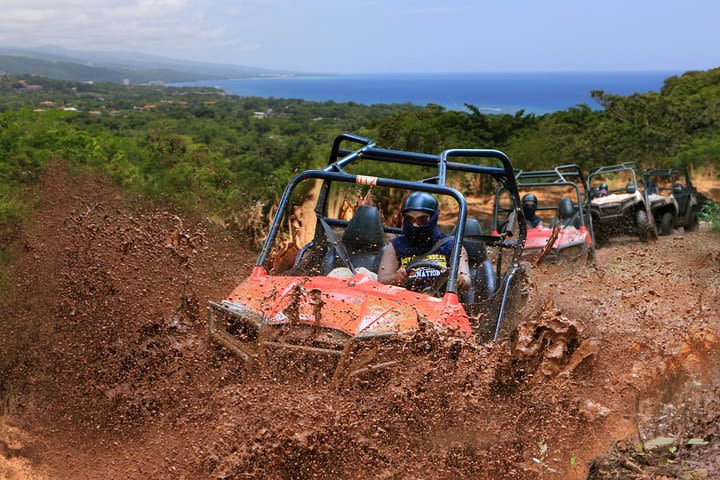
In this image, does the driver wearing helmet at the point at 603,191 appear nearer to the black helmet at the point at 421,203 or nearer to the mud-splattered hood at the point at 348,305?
the black helmet at the point at 421,203

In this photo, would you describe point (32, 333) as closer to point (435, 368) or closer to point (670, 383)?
point (435, 368)

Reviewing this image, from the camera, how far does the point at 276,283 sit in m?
4.64

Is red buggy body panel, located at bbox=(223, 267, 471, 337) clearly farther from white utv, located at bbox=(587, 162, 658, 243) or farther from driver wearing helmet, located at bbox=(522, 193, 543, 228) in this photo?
white utv, located at bbox=(587, 162, 658, 243)

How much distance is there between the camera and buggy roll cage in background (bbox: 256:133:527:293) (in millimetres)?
4809

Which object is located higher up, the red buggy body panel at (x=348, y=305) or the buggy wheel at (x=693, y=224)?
the red buggy body panel at (x=348, y=305)

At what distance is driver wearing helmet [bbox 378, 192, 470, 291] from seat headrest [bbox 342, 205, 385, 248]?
0.61 feet

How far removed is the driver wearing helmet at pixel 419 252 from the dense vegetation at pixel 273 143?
139 inches

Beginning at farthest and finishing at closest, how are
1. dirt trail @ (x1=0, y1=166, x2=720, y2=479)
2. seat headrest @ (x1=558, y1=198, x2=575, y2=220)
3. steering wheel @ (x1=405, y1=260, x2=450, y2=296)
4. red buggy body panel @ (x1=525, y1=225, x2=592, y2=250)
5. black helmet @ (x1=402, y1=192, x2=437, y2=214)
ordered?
1. seat headrest @ (x1=558, y1=198, x2=575, y2=220)
2. red buggy body panel @ (x1=525, y1=225, x2=592, y2=250)
3. black helmet @ (x1=402, y1=192, x2=437, y2=214)
4. steering wheel @ (x1=405, y1=260, x2=450, y2=296)
5. dirt trail @ (x1=0, y1=166, x2=720, y2=479)

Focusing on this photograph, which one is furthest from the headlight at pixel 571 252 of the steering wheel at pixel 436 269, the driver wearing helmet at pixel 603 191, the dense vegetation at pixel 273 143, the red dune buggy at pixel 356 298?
the steering wheel at pixel 436 269

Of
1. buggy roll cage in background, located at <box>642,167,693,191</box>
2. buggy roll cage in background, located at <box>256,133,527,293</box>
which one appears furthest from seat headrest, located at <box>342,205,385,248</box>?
buggy roll cage in background, located at <box>642,167,693,191</box>

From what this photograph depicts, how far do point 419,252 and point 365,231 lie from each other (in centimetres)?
49

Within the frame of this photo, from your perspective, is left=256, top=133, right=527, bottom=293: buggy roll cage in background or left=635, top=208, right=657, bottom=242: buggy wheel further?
left=635, top=208, right=657, bottom=242: buggy wheel

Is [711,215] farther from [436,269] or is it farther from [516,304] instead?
[436,269]

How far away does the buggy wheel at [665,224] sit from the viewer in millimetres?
14320
